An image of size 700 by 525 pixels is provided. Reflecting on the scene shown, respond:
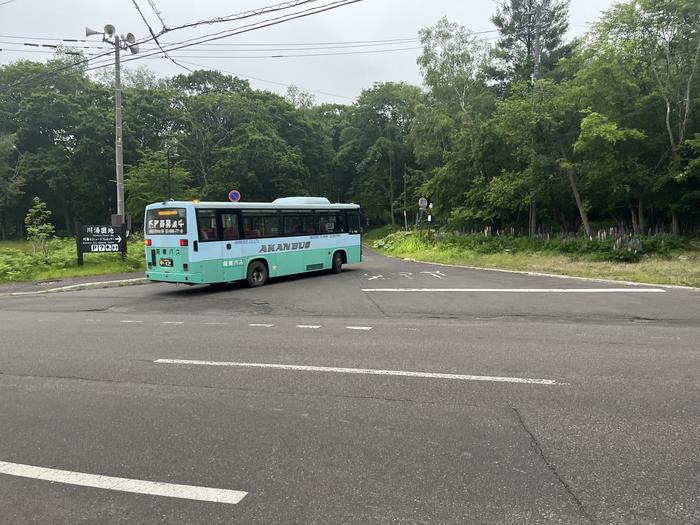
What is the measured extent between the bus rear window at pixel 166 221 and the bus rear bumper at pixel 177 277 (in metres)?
1.22

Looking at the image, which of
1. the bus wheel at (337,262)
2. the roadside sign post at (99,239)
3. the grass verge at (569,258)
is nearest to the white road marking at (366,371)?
the grass verge at (569,258)

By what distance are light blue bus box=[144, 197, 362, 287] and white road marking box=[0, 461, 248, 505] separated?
10.9m

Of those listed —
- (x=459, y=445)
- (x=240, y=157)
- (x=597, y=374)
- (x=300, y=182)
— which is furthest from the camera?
(x=300, y=182)

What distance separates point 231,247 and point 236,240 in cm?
32

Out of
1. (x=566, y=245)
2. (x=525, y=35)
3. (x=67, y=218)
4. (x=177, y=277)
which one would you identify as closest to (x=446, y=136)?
(x=525, y=35)

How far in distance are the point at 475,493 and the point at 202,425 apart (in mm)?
2490

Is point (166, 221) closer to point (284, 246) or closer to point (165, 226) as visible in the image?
point (165, 226)

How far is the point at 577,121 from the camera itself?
25.1m

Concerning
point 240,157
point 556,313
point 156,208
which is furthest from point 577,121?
point 240,157

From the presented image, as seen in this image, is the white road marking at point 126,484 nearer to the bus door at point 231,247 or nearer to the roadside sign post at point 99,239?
the bus door at point 231,247

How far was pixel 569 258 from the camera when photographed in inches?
880

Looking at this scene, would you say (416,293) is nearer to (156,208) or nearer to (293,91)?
(156,208)

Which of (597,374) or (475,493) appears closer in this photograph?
(475,493)

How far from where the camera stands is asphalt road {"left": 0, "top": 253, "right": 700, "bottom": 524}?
10.3 ft
